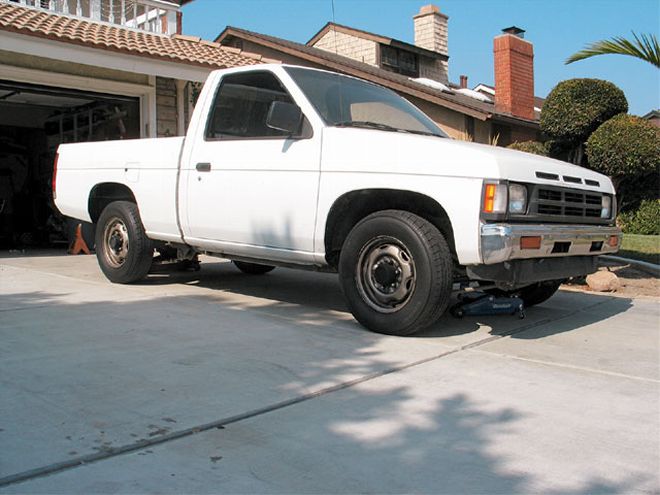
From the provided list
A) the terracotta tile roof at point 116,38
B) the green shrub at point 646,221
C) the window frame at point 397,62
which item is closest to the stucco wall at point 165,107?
the terracotta tile roof at point 116,38

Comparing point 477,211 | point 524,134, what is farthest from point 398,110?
point 524,134

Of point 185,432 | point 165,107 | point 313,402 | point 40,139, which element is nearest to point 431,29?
point 40,139

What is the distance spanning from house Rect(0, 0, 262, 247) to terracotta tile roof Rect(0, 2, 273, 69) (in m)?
0.02

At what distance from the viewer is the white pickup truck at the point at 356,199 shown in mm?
4637

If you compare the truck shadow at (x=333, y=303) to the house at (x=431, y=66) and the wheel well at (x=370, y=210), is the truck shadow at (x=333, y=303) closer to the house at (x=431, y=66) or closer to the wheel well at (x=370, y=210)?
the wheel well at (x=370, y=210)

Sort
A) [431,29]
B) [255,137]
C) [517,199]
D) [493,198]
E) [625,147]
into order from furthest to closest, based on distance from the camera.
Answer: [431,29] → [625,147] → [255,137] → [517,199] → [493,198]

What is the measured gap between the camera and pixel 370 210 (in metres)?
5.36

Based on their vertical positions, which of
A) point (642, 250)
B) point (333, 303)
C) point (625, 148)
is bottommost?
point (333, 303)

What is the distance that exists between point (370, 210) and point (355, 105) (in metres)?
1.10

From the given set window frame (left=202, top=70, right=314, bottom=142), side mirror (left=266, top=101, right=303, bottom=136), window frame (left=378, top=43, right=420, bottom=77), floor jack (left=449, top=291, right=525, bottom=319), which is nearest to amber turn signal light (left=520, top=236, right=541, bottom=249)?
floor jack (left=449, top=291, right=525, bottom=319)

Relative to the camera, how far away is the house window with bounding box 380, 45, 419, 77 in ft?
84.1

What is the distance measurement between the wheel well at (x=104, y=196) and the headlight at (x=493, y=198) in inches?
160

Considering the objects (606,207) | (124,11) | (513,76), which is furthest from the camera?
(513,76)

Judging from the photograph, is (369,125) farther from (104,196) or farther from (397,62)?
(397,62)
